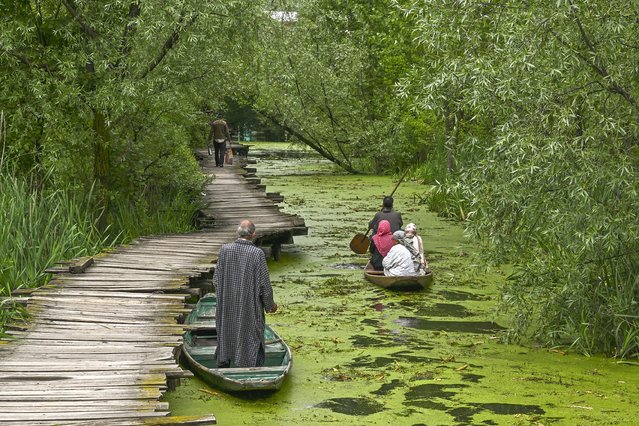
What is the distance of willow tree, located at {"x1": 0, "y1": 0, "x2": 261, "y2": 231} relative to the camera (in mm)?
16250

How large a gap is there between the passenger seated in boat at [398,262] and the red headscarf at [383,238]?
→ 1.67ft

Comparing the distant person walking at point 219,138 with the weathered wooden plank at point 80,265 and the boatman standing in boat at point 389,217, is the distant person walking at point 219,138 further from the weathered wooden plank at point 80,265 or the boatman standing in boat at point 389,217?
the weathered wooden plank at point 80,265

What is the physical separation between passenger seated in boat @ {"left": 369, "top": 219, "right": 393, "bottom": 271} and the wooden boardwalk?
266cm

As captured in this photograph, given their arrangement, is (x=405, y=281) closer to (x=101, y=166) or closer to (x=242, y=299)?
(x=101, y=166)

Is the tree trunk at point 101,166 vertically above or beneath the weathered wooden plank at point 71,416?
above

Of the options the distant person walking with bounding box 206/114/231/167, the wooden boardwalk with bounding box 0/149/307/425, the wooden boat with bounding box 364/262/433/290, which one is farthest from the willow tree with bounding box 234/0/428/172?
the wooden boardwalk with bounding box 0/149/307/425

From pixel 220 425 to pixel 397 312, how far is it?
19.1 ft

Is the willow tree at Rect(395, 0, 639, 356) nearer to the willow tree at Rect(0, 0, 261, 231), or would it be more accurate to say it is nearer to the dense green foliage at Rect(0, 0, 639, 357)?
the dense green foliage at Rect(0, 0, 639, 357)

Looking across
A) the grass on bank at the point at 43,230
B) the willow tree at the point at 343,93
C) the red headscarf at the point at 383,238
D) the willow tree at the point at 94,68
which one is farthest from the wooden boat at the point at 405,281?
the willow tree at the point at 343,93

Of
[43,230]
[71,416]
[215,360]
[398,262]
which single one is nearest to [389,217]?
[398,262]

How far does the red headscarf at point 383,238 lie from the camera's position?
58.4ft

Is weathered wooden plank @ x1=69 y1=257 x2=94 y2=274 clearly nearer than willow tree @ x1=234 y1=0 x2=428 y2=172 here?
Yes

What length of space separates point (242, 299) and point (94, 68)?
7189mm

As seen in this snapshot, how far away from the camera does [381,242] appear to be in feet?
58.7
